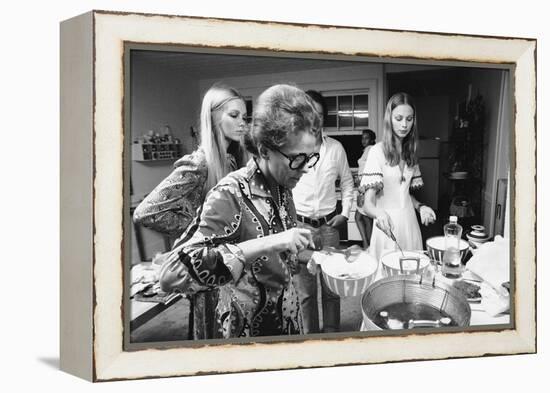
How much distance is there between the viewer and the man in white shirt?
3.16 m

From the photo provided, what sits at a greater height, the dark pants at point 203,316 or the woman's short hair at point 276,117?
the woman's short hair at point 276,117

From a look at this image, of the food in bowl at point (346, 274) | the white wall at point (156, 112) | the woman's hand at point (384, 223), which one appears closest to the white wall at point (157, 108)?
the white wall at point (156, 112)

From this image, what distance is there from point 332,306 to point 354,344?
0.81 ft

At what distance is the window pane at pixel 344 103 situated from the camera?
3180 mm

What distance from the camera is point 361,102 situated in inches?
127

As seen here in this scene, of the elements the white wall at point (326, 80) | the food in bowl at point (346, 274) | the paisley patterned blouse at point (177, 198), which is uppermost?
the white wall at point (326, 80)

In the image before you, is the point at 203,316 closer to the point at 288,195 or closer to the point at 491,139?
the point at 288,195

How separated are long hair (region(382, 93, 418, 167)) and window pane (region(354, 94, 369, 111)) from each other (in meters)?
0.13

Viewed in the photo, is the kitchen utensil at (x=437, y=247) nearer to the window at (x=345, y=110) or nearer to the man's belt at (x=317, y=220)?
the man's belt at (x=317, y=220)

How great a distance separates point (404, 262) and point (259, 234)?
89 cm

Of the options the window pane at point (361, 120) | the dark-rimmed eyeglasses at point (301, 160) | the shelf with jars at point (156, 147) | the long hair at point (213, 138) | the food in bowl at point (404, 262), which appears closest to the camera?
the shelf with jars at point (156, 147)

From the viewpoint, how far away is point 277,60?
3107 mm

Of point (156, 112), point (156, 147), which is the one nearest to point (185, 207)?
point (156, 147)

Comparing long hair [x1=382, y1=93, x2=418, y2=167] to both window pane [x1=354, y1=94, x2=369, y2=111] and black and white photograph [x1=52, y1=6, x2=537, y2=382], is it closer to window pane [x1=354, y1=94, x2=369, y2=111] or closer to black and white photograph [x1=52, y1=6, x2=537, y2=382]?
black and white photograph [x1=52, y1=6, x2=537, y2=382]
